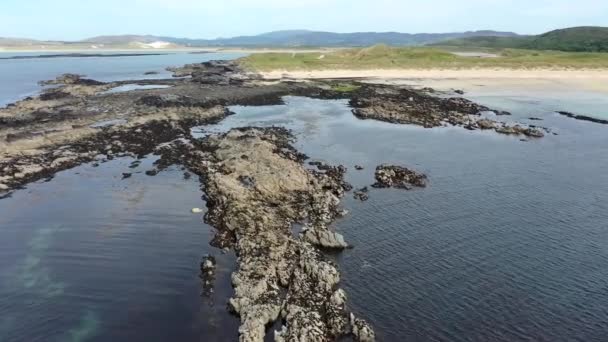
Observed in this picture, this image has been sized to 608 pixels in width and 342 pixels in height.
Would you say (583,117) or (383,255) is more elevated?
(583,117)

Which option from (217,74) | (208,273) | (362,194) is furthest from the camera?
(217,74)

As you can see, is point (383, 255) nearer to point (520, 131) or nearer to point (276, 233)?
point (276, 233)

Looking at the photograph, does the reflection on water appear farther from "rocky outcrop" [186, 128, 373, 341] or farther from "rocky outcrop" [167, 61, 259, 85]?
"rocky outcrop" [167, 61, 259, 85]

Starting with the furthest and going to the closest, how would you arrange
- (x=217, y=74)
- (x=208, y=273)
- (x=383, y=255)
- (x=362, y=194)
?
(x=217, y=74) < (x=362, y=194) < (x=383, y=255) < (x=208, y=273)

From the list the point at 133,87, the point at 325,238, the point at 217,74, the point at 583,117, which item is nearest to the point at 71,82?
the point at 133,87

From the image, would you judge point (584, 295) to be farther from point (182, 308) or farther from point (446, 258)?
point (182, 308)

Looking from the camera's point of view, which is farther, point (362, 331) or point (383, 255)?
point (383, 255)

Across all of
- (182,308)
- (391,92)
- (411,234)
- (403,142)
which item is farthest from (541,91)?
(182,308)
